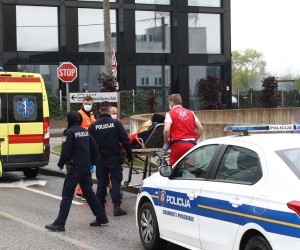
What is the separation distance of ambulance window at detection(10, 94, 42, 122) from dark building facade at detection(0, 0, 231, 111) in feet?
69.8

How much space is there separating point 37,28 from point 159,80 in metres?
8.71

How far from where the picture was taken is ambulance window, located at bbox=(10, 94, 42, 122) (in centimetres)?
1377

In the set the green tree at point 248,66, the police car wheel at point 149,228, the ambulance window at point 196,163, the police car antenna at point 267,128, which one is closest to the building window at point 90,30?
the police car wheel at point 149,228

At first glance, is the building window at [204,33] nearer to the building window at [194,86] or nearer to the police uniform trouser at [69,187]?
the building window at [194,86]

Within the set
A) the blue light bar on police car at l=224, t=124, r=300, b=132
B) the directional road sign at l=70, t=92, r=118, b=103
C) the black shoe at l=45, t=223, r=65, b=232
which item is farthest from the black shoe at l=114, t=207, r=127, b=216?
the directional road sign at l=70, t=92, r=118, b=103

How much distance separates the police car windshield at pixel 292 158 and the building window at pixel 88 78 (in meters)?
31.3

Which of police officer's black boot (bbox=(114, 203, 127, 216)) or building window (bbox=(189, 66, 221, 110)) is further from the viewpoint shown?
building window (bbox=(189, 66, 221, 110))

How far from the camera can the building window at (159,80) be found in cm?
3812

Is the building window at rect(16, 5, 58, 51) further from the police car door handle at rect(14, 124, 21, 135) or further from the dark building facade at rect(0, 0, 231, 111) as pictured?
the police car door handle at rect(14, 124, 21, 135)

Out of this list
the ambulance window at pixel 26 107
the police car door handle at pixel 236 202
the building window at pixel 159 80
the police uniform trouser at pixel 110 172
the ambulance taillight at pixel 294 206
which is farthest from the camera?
the building window at pixel 159 80

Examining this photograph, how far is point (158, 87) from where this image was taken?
3881 cm

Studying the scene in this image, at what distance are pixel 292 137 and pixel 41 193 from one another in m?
7.53

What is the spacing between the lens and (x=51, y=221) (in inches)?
356

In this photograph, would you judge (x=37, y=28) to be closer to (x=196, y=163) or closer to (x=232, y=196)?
(x=196, y=163)
